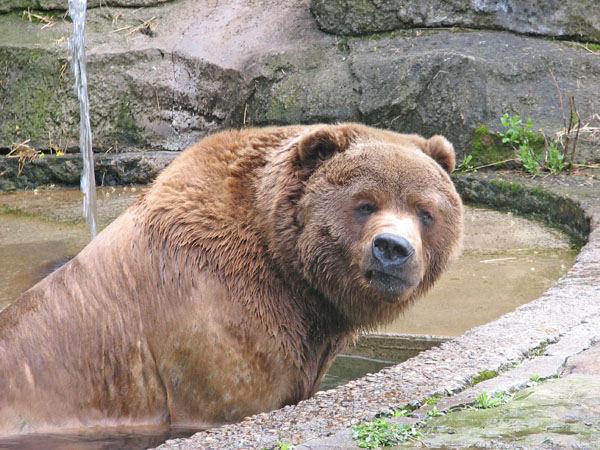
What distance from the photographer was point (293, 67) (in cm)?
1059

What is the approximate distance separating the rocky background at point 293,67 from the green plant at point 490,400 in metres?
6.41

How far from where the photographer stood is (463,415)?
302cm

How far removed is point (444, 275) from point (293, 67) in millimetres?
4965

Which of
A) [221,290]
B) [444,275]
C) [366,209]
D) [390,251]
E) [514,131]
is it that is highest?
[366,209]

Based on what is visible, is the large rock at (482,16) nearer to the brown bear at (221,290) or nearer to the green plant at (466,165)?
the green plant at (466,165)

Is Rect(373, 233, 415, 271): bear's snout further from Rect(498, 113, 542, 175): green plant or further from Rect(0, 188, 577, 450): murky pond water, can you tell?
Rect(498, 113, 542, 175): green plant

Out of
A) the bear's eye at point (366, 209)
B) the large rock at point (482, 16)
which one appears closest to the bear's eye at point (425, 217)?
the bear's eye at point (366, 209)

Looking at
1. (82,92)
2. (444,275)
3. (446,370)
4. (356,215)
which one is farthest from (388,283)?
(82,92)

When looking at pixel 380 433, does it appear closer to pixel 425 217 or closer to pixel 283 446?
pixel 283 446

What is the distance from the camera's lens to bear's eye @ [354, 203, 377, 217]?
12.7 ft

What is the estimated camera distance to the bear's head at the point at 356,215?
3.78 m

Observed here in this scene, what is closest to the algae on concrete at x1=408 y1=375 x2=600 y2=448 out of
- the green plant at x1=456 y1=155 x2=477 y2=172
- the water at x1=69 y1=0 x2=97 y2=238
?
the green plant at x1=456 y1=155 x2=477 y2=172

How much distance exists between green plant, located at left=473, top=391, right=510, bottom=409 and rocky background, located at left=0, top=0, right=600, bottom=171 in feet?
21.0

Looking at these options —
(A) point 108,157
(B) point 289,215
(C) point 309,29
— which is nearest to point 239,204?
(B) point 289,215
